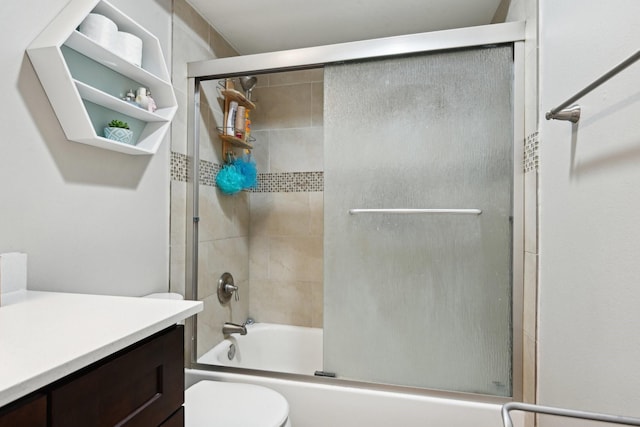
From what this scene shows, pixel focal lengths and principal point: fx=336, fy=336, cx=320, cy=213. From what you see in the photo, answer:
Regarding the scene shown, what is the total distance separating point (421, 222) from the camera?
1.47 m

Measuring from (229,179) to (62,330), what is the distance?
1436 millimetres

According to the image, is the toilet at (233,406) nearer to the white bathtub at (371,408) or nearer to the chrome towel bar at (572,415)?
the white bathtub at (371,408)

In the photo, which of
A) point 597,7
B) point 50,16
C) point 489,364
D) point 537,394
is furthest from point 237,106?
point 537,394

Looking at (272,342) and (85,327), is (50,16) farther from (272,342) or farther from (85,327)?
(272,342)

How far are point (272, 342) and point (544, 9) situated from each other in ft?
7.56

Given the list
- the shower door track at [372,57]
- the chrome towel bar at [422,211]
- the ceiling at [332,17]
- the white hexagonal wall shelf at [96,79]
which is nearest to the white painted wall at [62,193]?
the white hexagonal wall shelf at [96,79]

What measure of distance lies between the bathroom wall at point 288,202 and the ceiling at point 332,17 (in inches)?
14.5

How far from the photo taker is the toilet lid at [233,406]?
3.99ft

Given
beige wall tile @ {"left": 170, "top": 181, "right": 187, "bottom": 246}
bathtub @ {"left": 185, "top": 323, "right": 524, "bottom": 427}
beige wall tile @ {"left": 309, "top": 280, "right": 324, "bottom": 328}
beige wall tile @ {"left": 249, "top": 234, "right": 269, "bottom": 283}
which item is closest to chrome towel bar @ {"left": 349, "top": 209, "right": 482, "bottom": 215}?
bathtub @ {"left": 185, "top": 323, "right": 524, "bottom": 427}

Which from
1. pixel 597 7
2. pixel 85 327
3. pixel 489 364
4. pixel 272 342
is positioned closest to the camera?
pixel 85 327

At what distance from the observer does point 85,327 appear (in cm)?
67

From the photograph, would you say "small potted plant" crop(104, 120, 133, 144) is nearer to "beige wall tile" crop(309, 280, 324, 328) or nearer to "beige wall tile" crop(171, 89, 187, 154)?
"beige wall tile" crop(171, 89, 187, 154)

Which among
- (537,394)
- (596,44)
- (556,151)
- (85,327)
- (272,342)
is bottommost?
(272,342)

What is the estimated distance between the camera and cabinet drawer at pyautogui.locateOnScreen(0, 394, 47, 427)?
0.46 metres
